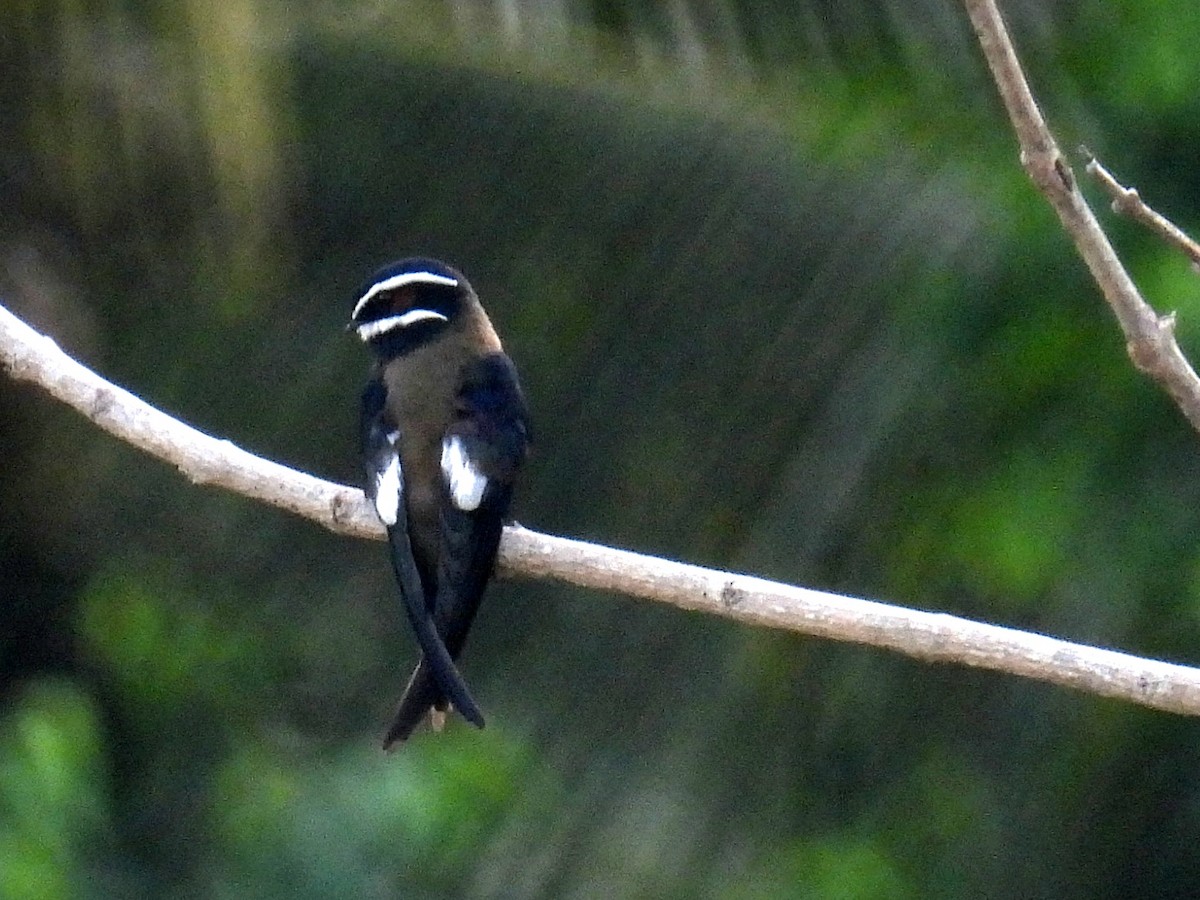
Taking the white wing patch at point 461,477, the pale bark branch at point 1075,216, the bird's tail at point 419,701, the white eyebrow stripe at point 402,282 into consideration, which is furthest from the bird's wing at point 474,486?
the pale bark branch at point 1075,216

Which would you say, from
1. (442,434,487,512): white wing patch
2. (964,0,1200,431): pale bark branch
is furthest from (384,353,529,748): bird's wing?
(964,0,1200,431): pale bark branch

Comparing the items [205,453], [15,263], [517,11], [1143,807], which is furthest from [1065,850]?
[205,453]

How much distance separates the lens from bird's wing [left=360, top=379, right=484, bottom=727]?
4.31 meters

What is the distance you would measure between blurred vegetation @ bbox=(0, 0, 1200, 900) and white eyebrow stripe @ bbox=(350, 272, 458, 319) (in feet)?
4.28

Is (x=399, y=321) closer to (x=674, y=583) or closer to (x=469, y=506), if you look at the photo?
(x=469, y=506)

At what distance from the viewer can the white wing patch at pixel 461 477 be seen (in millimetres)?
4562

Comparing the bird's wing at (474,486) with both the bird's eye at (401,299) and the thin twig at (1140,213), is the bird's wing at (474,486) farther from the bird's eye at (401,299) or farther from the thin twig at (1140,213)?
the thin twig at (1140,213)

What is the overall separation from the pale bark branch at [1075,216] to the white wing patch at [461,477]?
1.60m

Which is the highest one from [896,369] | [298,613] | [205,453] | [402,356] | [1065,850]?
[205,453]

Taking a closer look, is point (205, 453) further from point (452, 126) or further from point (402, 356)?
point (452, 126)

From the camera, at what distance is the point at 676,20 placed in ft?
20.6

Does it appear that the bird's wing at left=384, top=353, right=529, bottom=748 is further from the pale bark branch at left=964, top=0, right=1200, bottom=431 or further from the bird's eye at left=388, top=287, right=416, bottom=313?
the pale bark branch at left=964, top=0, right=1200, bottom=431

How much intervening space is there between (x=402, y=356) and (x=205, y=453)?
1.06 metres

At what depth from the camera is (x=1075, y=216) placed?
10.3ft
